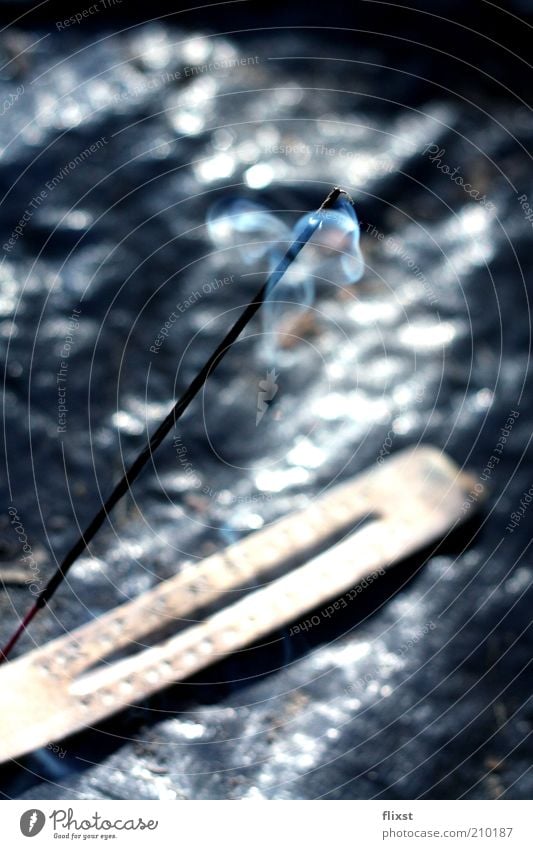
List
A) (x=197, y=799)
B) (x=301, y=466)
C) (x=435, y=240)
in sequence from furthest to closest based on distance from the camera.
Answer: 1. (x=435, y=240)
2. (x=301, y=466)
3. (x=197, y=799)

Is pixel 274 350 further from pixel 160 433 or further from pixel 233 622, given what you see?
pixel 233 622

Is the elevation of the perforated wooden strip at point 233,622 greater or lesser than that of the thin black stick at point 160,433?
lesser

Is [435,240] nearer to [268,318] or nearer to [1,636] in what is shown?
[268,318]

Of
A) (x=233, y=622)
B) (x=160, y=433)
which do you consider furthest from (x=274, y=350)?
(x=233, y=622)

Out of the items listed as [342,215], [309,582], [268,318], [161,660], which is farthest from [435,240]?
[161,660]
